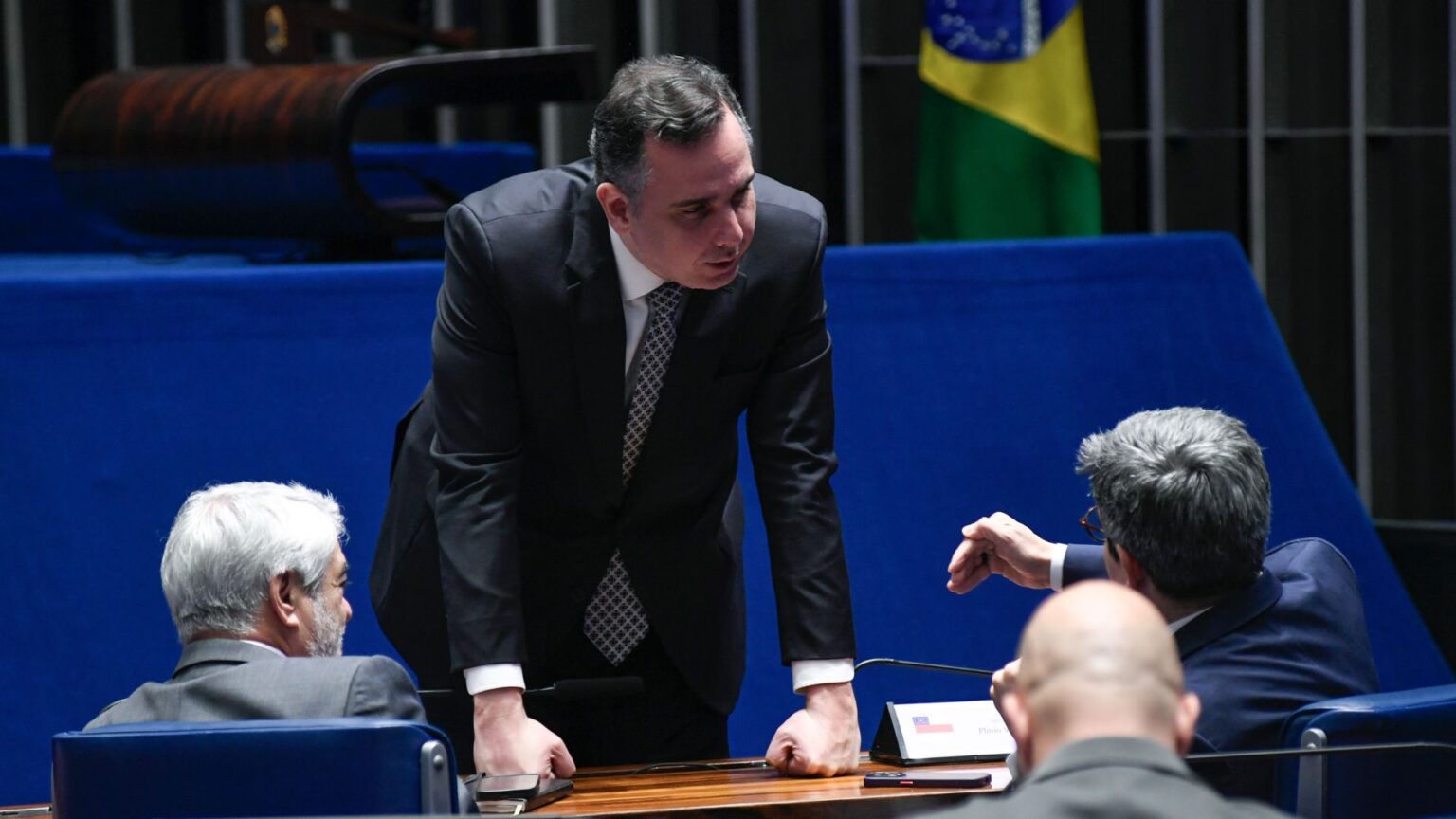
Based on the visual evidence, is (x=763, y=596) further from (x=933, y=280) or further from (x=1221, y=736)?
(x=1221, y=736)

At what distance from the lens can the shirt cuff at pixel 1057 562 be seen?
88.3 inches

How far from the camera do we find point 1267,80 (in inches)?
221

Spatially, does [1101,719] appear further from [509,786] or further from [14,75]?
[14,75]

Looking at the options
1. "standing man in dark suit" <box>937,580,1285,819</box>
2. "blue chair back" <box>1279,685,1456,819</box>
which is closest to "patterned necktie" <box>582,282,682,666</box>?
"blue chair back" <box>1279,685,1456,819</box>

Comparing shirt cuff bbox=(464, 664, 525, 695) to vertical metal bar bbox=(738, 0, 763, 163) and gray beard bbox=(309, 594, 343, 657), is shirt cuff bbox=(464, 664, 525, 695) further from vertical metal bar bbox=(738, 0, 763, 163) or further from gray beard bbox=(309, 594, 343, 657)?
vertical metal bar bbox=(738, 0, 763, 163)

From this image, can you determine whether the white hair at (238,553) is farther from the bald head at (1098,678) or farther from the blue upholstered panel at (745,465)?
the blue upholstered panel at (745,465)

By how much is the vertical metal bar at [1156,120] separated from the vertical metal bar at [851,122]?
0.95 m

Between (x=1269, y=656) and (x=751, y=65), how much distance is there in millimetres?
4342

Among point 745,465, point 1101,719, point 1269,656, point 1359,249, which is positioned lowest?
point 745,465

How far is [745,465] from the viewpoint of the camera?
3.99 metres

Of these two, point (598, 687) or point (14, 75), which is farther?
point (14, 75)

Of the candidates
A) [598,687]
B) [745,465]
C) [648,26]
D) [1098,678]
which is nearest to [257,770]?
[598,687]

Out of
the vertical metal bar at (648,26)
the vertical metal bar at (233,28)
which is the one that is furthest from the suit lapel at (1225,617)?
the vertical metal bar at (233,28)

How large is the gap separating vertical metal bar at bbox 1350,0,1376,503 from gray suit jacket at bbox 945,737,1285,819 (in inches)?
186
